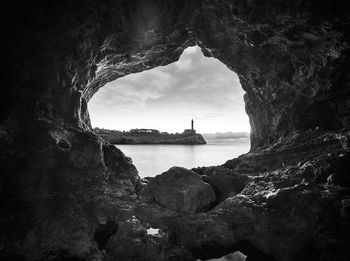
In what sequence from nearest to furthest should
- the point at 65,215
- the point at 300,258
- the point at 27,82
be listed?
the point at 300,258, the point at 65,215, the point at 27,82

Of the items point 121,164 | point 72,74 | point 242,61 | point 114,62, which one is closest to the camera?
Result: point 72,74

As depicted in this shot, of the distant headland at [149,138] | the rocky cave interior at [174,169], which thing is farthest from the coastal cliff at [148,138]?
the rocky cave interior at [174,169]

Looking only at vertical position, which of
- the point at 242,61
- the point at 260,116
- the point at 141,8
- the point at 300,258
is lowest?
the point at 300,258

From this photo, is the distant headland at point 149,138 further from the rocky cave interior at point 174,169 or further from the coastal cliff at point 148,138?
the rocky cave interior at point 174,169

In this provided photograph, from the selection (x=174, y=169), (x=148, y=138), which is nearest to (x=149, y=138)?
(x=148, y=138)

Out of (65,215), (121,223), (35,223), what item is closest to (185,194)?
(121,223)

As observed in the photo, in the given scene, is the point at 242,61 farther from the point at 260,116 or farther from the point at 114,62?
the point at 114,62

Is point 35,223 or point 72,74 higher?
Answer: point 72,74

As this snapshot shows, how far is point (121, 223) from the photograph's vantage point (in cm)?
582

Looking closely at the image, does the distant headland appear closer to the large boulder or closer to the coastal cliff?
the coastal cliff

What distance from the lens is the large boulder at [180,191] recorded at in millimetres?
6566

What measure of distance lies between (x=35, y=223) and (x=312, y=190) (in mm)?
6480

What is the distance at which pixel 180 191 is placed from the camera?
674 cm

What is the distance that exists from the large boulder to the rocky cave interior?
39mm
